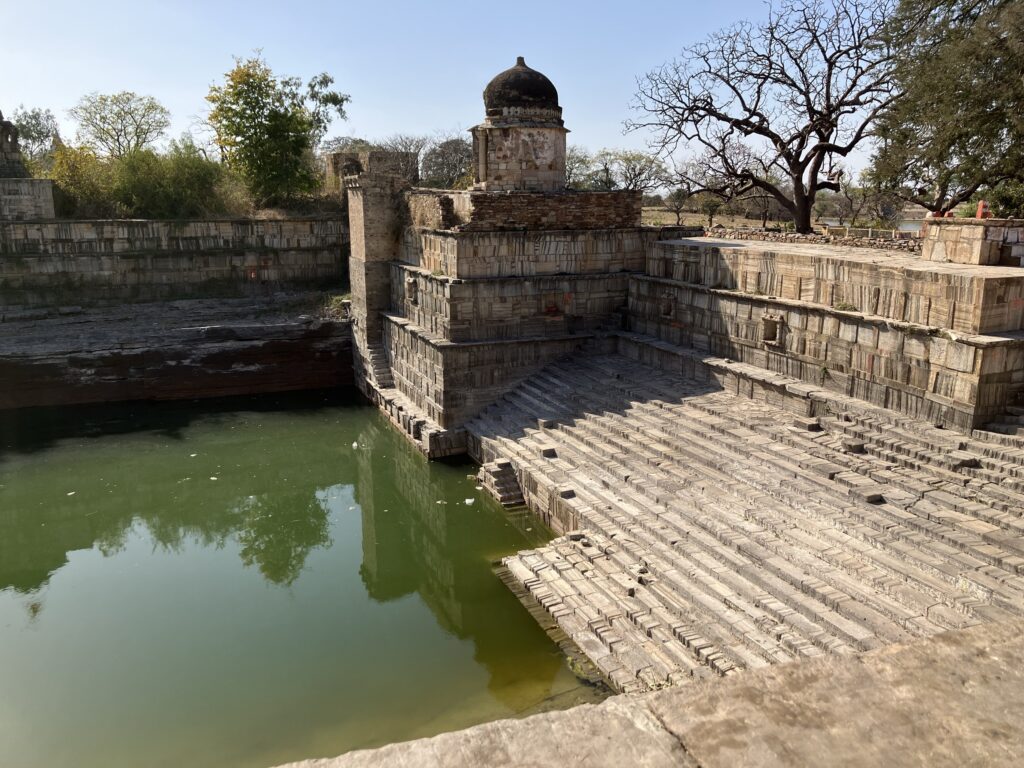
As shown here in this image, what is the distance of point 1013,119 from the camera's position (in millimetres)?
11914

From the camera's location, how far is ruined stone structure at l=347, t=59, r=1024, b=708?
A: 5973 millimetres

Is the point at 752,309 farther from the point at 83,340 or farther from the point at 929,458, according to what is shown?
the point at 83,340

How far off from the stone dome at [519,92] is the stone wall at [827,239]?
410 centimetres

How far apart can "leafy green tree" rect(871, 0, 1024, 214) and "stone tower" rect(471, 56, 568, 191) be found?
21.1ft

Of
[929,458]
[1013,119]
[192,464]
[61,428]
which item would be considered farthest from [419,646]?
[1013,119]

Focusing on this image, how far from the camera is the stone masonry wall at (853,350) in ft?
23.8

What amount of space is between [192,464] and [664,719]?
1092 centimetres

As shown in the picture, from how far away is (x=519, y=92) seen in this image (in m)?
12.5

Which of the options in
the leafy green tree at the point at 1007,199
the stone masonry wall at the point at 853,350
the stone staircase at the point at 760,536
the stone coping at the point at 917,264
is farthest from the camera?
the leafy green tree at the point at 1007,199

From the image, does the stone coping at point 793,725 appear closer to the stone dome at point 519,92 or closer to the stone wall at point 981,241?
the stone wall at point 981,241

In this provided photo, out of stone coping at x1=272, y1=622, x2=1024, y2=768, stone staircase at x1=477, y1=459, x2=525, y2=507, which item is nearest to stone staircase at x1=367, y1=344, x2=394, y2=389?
stone staircase at x1=477, y1=459, x2=525, y2=507

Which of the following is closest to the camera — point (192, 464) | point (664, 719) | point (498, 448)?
point (664, 719)

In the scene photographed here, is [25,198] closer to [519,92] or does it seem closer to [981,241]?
[519,92]

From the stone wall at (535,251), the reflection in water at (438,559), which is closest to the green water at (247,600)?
the reflection in water at (438,559)
